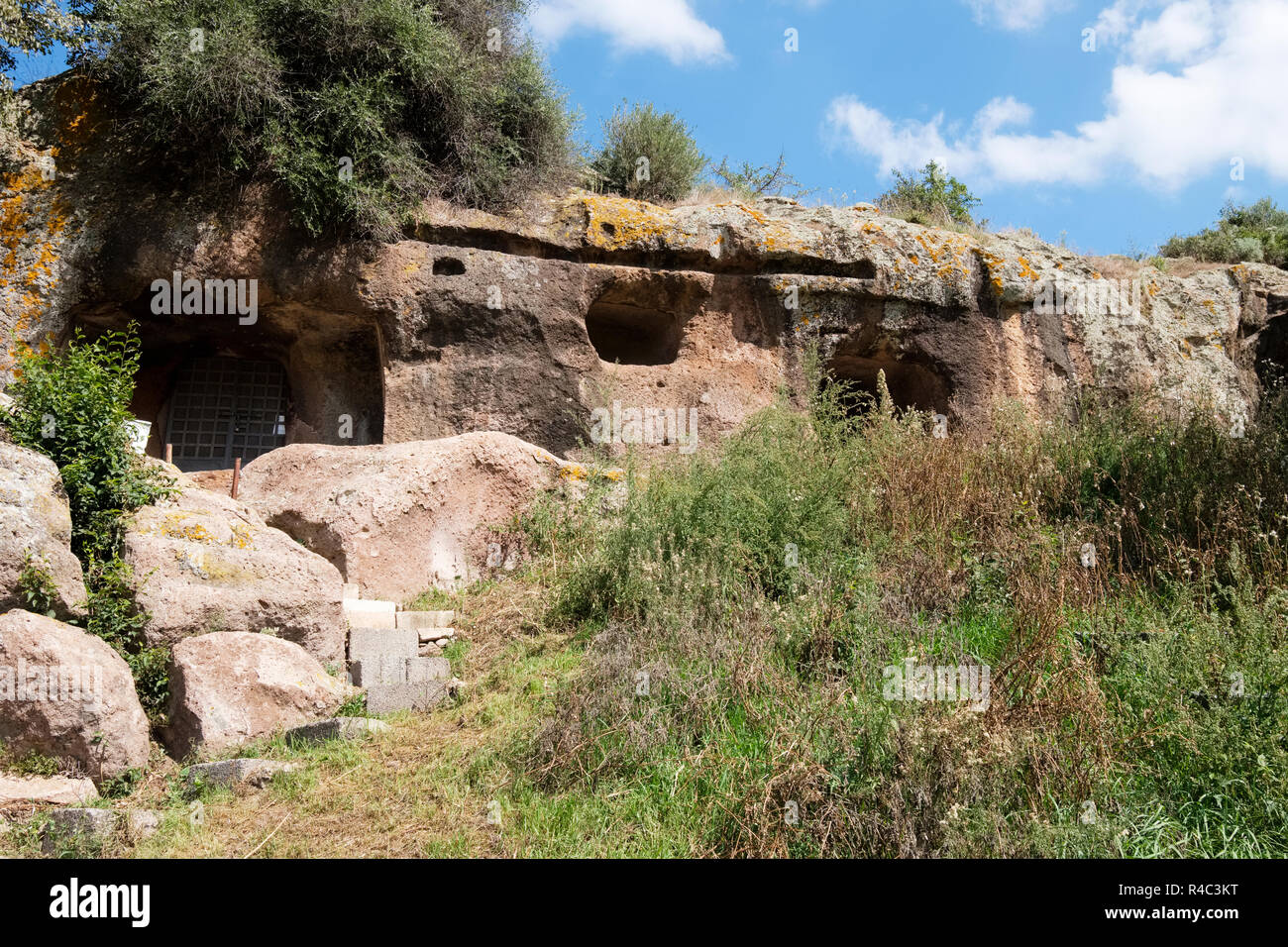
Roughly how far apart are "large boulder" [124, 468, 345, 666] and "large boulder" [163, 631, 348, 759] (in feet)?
0.70

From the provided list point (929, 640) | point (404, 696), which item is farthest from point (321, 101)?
point (929, 640)

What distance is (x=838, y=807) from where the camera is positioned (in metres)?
3.86

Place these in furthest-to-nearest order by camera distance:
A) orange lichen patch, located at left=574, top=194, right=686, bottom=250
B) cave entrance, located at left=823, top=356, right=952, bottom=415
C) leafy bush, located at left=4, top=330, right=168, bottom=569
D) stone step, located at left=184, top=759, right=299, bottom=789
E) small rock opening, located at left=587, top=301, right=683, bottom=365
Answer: cave entrance, located at left=823, top=356, right=952, bottom=415
small rock opening, located at left=587, top=301, right=683, bottom=365
orange lichen patch, located at left=574, top=194, right=686, bottom=250
leafy bush, located at left=4, top=330, right=168, bottom=569
stone step, located at left=184, top=759, right=299, bottom=789

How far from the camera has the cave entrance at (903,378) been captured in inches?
425

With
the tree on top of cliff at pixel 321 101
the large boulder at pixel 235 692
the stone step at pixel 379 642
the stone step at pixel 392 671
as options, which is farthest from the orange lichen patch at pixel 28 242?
the stone step at pixel 392 671

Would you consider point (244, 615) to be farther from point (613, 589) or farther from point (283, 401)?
point (283, 401)

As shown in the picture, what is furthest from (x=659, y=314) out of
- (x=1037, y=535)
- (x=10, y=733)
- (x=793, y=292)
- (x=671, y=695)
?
(x=10, y=733)

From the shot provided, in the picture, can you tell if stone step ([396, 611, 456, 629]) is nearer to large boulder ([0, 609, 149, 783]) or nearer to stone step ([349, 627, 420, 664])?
stone step ([349, 627, 420, 664])

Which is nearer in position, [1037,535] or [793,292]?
[1037,535]

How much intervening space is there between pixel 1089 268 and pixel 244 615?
10274mm

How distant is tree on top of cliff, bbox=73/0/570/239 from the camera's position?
8828 mm

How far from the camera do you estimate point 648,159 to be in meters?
12.3

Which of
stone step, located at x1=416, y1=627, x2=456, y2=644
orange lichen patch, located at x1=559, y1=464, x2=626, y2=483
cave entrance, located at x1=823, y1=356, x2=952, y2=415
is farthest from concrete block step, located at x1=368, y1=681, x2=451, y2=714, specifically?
cave entrance, located at x1=823, y1=356, x2=952, y2=415

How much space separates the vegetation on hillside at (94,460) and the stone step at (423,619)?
5.37ft
